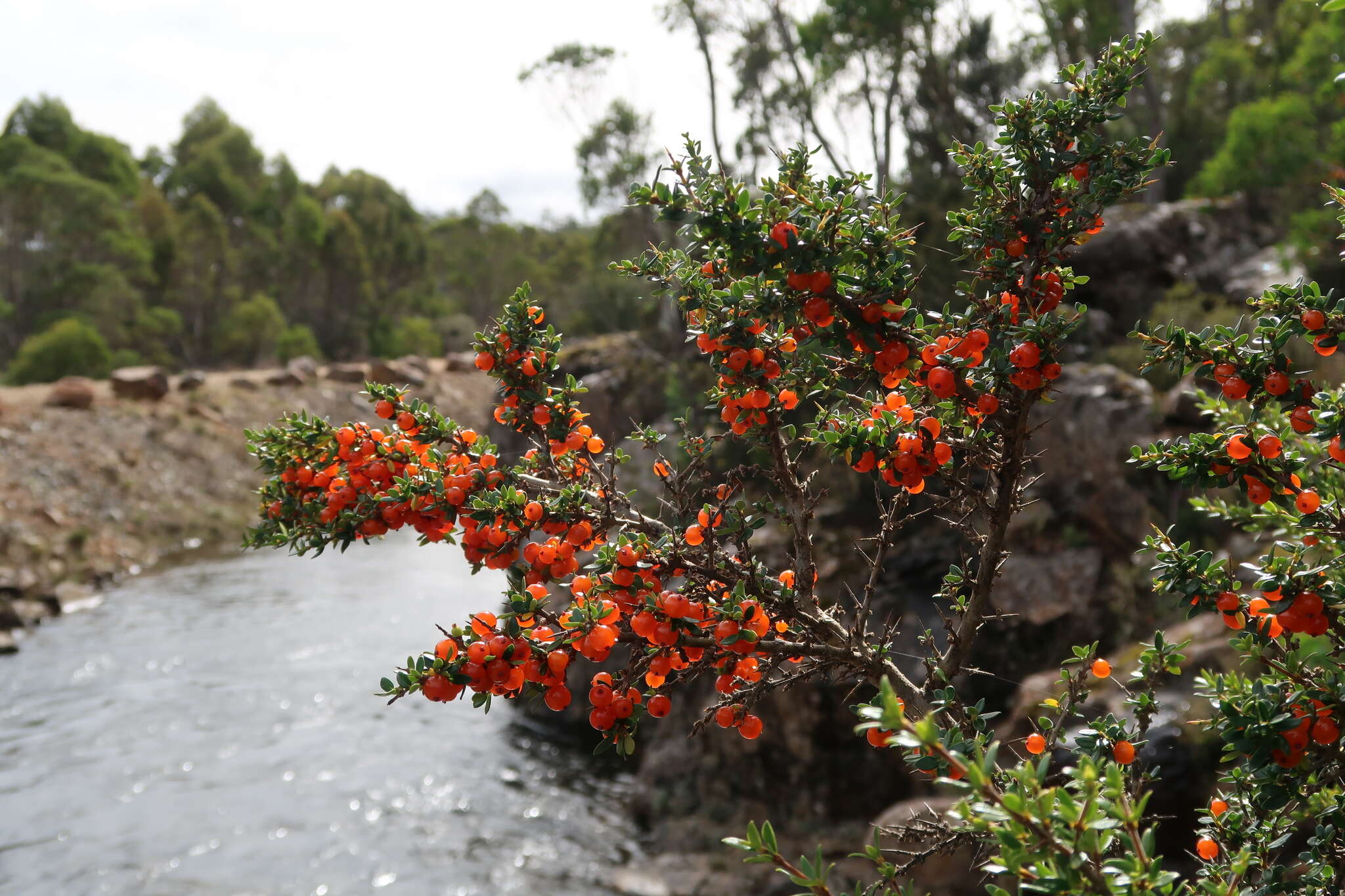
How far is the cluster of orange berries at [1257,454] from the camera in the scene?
6.27 feet

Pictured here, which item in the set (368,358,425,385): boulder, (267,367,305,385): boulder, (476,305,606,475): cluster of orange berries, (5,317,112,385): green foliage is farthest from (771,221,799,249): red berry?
(5,317,112,385): green foliage

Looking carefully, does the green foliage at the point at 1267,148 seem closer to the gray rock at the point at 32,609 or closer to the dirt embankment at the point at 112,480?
the dirt embankment at the point at 112,480

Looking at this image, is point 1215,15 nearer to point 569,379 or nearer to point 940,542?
point 940,542

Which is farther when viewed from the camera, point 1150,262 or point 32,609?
point 32,609

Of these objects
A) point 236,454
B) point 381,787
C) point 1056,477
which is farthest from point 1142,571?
point 236,454

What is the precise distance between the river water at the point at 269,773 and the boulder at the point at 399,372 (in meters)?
15.2

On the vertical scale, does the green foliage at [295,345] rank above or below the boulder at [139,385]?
above

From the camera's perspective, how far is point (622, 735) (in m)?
1.93

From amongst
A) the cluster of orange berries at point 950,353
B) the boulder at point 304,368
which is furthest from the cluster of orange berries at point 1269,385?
the boulder at point 304,368

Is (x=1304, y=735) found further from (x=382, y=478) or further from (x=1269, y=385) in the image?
(x=382, y=478)

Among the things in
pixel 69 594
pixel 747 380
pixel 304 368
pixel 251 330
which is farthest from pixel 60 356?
pixel 747 380

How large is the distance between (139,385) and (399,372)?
9.09 m

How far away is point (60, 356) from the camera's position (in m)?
25.3

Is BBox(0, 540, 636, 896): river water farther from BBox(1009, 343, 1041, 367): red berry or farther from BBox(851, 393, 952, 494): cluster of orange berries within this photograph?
BBox(1009, 343, 1041, 367): red berry
